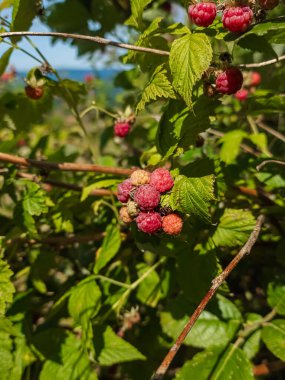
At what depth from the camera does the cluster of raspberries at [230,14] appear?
3.09ft

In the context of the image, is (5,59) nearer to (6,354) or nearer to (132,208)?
(132,208)

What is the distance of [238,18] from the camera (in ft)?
3.08

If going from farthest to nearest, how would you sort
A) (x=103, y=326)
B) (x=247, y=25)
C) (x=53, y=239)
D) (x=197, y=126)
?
1. (x=53, y=239)
2. (x=103, y=326)
3. (x=197, y=126)
4. (x=247, y=25)

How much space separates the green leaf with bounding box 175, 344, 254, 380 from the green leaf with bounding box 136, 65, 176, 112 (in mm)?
722

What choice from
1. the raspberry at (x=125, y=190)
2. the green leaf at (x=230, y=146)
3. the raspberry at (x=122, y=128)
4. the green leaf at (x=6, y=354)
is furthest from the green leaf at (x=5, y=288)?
the green leaf at (x=230, y=146)

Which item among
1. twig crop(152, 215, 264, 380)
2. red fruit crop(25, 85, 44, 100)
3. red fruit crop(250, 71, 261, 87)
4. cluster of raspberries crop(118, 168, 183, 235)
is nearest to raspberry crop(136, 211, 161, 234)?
cluster of raspberries crop(118, 168, 183, 235)

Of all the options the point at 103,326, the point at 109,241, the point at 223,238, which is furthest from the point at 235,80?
the point at 103,326

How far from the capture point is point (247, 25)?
0.96m

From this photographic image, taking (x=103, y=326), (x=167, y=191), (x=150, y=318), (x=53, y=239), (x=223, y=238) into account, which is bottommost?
(x=150, y=318)

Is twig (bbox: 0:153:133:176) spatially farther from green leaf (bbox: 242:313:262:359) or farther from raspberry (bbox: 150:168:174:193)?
green leaf (bbox: 242:313:262:359)

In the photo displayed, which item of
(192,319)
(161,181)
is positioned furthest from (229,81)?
(192,319)

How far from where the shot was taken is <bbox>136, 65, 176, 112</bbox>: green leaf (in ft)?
3.32

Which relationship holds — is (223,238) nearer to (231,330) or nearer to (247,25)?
(231,330)

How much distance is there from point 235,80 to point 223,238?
453mm
